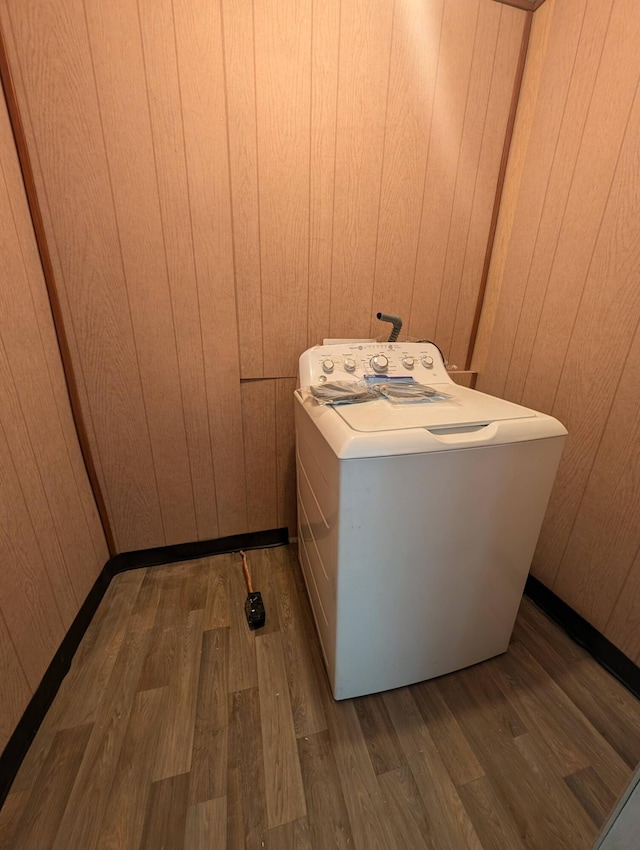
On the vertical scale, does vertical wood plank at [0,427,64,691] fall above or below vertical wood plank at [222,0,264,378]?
below

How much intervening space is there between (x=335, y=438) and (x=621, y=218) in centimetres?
116

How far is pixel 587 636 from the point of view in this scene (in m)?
1.24

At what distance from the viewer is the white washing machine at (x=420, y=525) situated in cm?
82

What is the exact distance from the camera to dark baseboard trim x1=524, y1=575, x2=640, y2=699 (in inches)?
44.0

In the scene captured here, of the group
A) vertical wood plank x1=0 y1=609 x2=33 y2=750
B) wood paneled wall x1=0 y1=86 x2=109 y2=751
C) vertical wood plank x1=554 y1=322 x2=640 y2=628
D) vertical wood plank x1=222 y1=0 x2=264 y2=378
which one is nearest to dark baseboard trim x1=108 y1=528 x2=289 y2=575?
wood paneled wall x1=0 y1=86 x2=109 y2=751

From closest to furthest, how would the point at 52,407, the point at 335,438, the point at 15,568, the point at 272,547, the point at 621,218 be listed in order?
the point at 335,438 → the point at 15,568 → the point at 621,218 → the point at 52,407 → the point at 272,547

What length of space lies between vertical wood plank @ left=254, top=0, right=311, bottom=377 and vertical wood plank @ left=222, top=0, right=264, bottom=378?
21mm

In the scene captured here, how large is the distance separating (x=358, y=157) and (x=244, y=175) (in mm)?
443

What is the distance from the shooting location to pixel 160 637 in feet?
4.18

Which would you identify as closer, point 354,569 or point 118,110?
point 354,569

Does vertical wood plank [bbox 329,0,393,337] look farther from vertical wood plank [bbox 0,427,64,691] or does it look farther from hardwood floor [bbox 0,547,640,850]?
hardwood floor [bbox 0,547,640,850]

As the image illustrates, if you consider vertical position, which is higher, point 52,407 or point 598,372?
point 598,372

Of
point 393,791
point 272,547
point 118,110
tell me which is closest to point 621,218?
point 118,110

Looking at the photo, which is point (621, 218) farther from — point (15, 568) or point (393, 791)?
point (15, 568)
